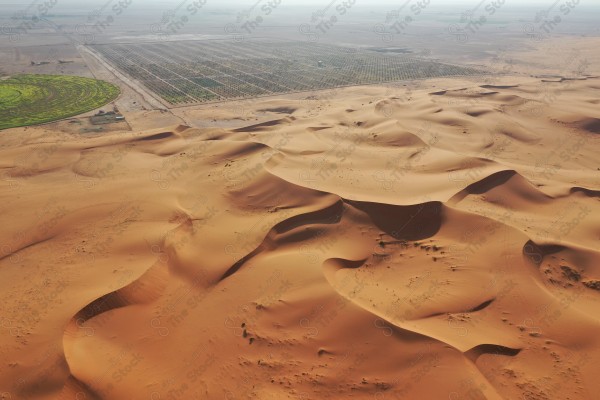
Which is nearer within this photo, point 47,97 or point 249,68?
point 47,97

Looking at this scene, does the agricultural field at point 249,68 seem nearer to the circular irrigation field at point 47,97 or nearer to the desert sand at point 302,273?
the circular irrigation field at point 47,97

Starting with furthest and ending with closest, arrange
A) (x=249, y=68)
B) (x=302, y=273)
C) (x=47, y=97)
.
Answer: (x=249, y=68) < (x=47, y=97) < (x=302, y=273)

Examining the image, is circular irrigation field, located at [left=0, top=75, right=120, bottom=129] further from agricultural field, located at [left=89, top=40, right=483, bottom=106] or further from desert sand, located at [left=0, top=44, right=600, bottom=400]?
desert sand, located at [left=0, top=44, right=600, bottom=400]

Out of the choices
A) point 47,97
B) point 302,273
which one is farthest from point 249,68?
point 302,273

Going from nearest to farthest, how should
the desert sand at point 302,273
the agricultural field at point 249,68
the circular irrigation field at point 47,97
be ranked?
the desert sand at point 302,273
the circular irrigation field at point 47,97
the agricultural field at point 249,68

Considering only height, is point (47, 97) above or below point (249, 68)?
below

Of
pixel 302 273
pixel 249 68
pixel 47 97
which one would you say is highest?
pixel 249 68

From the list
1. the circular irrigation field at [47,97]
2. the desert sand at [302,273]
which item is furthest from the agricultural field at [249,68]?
the desert sand at [302,273]

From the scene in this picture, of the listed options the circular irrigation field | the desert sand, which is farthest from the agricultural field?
the desert sand

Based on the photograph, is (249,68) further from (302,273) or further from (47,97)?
(302,273)
